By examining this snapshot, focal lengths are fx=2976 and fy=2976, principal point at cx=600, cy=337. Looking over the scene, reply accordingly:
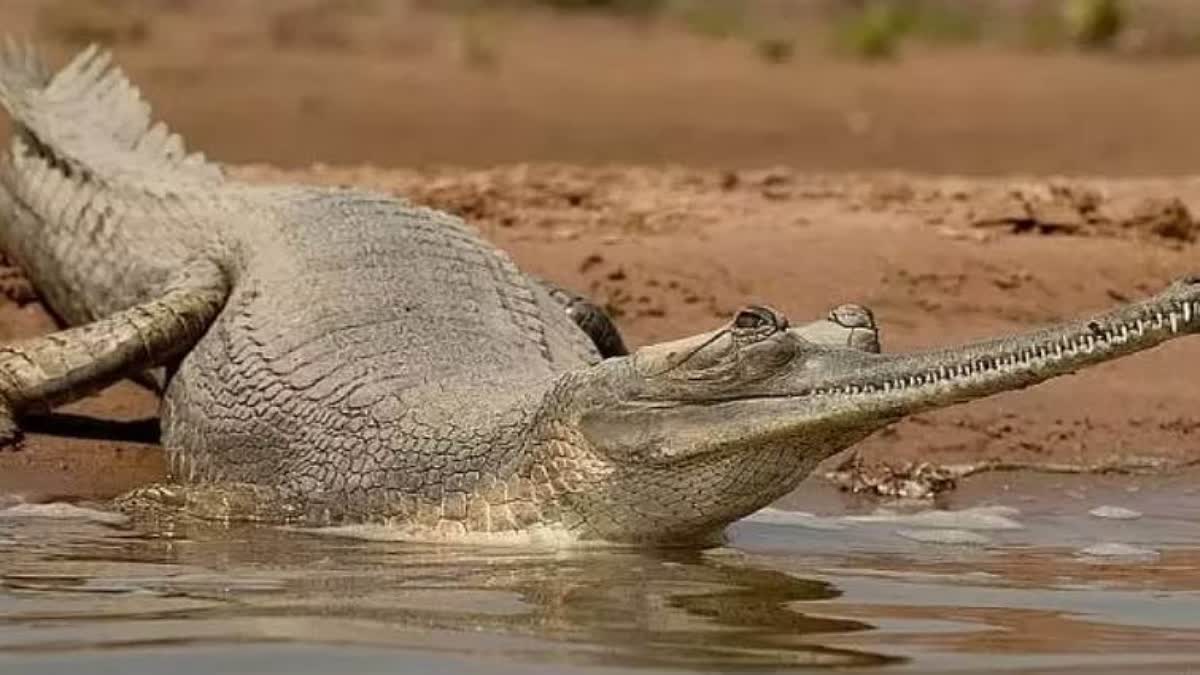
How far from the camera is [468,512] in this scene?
648 centimetres

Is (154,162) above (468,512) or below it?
above

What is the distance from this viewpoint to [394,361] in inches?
277

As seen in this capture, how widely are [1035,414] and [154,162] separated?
8.93 ft

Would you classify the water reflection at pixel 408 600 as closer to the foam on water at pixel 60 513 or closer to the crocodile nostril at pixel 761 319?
the foam on water at pixel 60 513

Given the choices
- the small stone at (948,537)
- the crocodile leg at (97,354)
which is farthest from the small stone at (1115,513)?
the crocodile leg at (97,354)

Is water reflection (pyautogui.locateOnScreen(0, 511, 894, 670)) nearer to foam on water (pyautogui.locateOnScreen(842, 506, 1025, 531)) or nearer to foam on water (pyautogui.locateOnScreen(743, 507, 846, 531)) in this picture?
foam on water (pyautogui.locateOnScreen(743, 507, 846, 531))

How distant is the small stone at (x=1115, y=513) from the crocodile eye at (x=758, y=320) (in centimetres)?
175

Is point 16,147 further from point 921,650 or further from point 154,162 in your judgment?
point 921,650

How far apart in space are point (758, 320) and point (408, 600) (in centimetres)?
97

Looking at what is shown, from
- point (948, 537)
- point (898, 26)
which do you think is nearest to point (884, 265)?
point (948, 537)

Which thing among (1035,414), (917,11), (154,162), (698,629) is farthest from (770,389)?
A: (917,11)

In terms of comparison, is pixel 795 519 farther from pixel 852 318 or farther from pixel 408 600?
pixel 408 600

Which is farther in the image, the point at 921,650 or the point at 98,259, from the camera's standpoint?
the point at 98,259

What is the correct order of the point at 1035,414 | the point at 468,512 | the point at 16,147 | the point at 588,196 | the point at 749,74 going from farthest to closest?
the point at 749,74 → the point at 588,196 → the point at 16,147 → the point at 1035,414 → the point at 468,512
